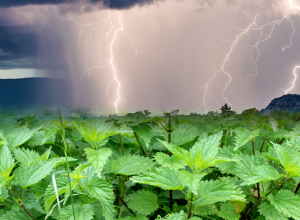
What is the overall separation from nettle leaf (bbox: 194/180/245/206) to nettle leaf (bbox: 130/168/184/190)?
8cm

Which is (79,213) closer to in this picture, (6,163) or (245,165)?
(6,163)

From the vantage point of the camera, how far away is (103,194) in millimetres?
597

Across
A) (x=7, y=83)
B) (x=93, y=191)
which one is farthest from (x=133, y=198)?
(x=7, y=83)

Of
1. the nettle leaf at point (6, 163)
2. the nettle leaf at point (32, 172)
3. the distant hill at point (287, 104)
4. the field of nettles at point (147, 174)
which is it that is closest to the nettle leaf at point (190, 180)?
the field of nettles at point (147, 174)

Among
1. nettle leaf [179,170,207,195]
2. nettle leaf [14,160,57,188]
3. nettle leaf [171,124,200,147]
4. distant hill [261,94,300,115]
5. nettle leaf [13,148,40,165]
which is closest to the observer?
nettle leaf [179,170,207,195]

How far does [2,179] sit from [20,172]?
5 centimetres

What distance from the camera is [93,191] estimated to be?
60 centimetres

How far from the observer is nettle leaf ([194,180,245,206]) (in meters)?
0.55

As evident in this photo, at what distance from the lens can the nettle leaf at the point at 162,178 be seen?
21.8 inches

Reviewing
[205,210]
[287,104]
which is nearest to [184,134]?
[205,210]

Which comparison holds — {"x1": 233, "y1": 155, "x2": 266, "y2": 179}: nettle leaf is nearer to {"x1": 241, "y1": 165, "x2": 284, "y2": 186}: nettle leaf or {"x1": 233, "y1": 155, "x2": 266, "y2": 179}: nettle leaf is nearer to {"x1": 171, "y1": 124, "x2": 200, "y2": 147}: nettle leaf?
{"x1": 241, "y1": 165, "x2": 284, "y2": 186}: nettle leaf

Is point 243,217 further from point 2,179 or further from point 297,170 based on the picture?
point 2,179

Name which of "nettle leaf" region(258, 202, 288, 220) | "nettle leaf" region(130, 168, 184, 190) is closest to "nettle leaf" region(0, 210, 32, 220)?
"nettle leaf" region(130, 168, 184, 190)

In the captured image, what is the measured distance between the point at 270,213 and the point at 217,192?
23cm
